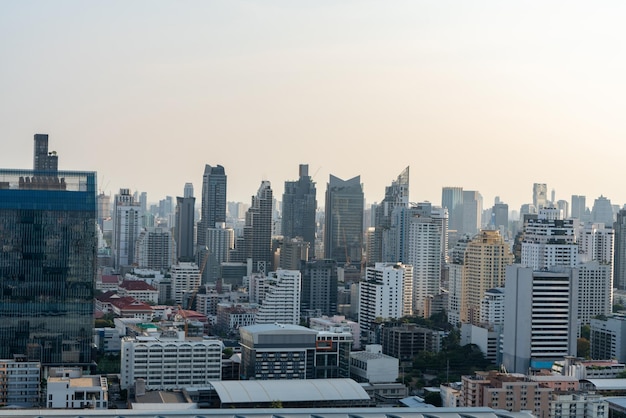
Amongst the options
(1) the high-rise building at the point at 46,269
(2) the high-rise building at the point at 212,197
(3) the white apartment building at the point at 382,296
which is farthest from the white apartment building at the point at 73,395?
(2) the high-rise building at the point at 212,197

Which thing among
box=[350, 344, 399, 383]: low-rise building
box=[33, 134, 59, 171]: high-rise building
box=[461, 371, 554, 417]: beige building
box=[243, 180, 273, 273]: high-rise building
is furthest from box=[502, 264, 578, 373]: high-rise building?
box=[243, 180, 273, 273]: high-rise building

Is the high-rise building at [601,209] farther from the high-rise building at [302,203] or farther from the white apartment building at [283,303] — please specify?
the white apartment building at [283,303]

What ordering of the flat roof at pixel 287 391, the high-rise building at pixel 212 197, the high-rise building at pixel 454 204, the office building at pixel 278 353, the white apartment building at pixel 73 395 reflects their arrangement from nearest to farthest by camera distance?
the white apartment building at pixel 73 395 < the flat roof at pixel 287 391 < the office building at pixel 278 353 < the high-rise building at pixel 212 197 < the high-rise building at pixel 454 204

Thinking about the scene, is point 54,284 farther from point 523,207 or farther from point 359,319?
point 523,207

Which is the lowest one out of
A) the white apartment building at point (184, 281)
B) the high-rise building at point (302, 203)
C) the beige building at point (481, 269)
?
the white apartment building at point (184, 281)

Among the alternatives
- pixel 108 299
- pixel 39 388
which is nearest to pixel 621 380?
pixel 39 388

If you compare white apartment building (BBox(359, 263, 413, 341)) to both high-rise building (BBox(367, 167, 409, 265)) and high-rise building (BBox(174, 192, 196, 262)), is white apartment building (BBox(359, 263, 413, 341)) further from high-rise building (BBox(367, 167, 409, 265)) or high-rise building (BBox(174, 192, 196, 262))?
high-rise building (BBox(174, 192, 196, 262))
